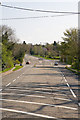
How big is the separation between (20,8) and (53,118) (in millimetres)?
17085

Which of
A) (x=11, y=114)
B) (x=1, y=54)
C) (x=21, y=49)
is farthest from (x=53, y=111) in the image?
(x=21, y=49)

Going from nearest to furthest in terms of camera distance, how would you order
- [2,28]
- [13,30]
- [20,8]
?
[20,8] < [2,28] < [13,30]

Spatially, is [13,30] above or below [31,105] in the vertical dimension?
above

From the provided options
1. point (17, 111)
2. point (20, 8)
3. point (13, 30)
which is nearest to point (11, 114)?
point (17, 111)

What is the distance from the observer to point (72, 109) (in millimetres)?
10016

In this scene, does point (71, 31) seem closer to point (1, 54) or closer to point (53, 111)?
point (1, 54)

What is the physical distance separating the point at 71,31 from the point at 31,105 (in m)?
78.9

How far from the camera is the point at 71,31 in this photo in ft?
288

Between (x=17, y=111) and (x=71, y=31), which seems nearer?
(x=17, y=111)

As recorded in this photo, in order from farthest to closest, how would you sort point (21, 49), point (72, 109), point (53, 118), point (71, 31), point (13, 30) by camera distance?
point (21, 49) → point (71, 31) → point (13, 30) → point (72, 109) → point (53, 118)

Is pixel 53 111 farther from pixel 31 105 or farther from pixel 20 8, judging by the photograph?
pixel 20 8

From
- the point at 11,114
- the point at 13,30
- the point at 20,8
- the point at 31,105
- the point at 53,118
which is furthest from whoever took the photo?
the point at 13,30

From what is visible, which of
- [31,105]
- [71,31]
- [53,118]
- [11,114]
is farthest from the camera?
[71,31]

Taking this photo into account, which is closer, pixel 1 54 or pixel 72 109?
pixel 72 109
